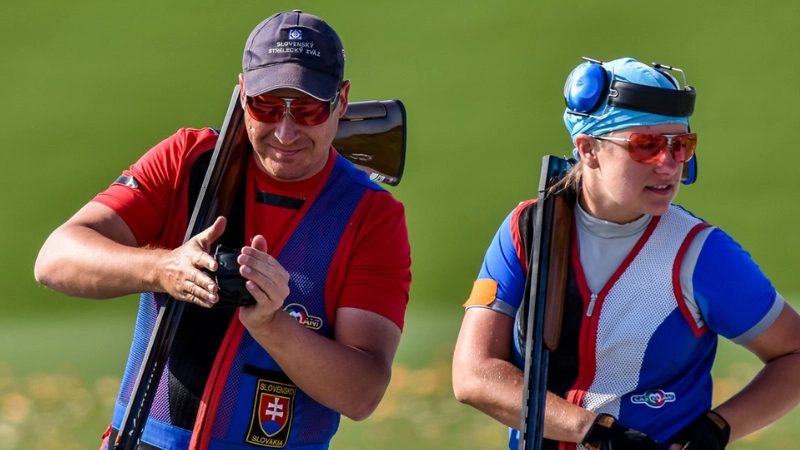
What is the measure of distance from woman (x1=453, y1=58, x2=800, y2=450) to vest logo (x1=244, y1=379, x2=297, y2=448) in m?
0.46

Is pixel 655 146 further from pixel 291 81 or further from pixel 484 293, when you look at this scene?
pixel 291 81

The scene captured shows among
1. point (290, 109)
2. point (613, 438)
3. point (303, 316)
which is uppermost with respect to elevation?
point (290, 109)

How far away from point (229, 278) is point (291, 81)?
24.8 inches

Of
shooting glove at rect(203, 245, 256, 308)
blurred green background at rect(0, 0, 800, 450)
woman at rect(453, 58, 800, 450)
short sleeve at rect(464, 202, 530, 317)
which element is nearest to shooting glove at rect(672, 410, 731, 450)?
woman at rect(453, 58, 800, 450)

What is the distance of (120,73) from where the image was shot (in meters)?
7.87

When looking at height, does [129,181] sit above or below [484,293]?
above

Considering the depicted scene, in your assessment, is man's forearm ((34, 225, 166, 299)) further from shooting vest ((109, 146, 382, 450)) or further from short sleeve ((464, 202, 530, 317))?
short sleeve ((464, 202, 530, 317))

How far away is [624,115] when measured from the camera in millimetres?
3141

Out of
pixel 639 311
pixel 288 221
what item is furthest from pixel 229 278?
pixel 639 311

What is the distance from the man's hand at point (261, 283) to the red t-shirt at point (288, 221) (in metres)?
0.36

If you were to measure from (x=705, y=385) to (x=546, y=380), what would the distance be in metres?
0.45

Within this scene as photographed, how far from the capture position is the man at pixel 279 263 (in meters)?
3.23

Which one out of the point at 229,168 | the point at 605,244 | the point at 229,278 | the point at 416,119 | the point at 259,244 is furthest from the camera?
the point at 416,119

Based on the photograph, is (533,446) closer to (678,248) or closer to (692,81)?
(678,248)
